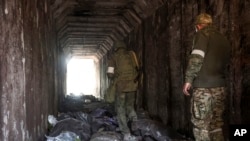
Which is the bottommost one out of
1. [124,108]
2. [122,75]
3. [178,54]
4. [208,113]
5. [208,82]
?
[124,108]

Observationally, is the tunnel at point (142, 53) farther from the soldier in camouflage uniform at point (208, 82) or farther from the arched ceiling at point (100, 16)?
the soldier in camouflage uniform at point (208, 82)

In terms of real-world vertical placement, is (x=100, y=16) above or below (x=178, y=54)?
above

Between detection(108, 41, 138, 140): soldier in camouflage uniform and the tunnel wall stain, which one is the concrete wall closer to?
detection(108, 41, 138, 140): soldier in camouflage uniform

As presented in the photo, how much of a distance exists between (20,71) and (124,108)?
2923 mm

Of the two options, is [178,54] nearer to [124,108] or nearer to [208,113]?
[124,108]

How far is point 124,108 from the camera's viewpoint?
6586mm

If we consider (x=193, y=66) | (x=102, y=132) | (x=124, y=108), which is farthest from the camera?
(x=124, y=108)

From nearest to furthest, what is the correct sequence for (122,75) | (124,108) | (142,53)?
(122,75), (124,108), (142,53)

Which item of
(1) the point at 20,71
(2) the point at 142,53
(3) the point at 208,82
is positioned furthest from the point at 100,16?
(3) the point at 208,82

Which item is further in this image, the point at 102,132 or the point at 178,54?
the point at 178,54

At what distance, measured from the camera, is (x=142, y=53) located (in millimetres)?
9625

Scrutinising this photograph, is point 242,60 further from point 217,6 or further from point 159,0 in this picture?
point 159,0

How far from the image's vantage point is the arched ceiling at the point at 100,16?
30.8 feet

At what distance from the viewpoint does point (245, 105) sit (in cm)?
436
